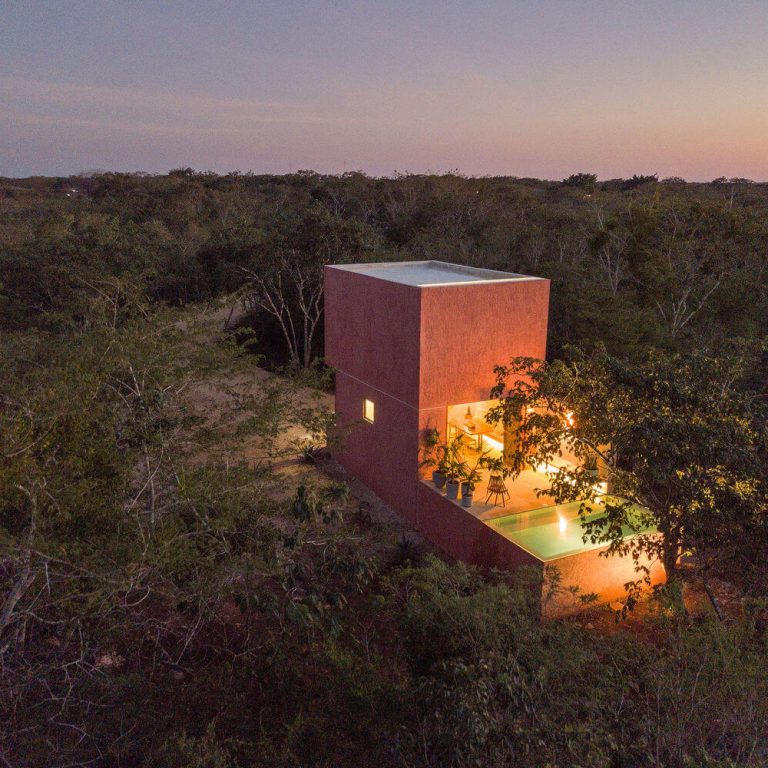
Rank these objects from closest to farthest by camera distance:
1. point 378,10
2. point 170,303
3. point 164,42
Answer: point 378,10 < point 164,42 < point 170,303

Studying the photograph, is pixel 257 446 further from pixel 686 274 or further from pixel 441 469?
pixel 686 274

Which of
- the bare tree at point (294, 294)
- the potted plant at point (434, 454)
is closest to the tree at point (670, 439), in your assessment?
the potted plant at point (434, 454)

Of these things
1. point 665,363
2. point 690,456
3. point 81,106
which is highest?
point 81,106

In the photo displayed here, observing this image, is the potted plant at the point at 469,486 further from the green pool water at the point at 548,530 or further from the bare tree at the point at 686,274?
the bare tree at the point at 686,274

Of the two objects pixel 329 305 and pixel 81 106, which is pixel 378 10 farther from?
pixel 81 106

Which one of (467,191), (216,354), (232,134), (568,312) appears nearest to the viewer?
(216,354)

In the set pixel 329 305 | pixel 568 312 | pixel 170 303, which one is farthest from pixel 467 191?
pixel 329 305
